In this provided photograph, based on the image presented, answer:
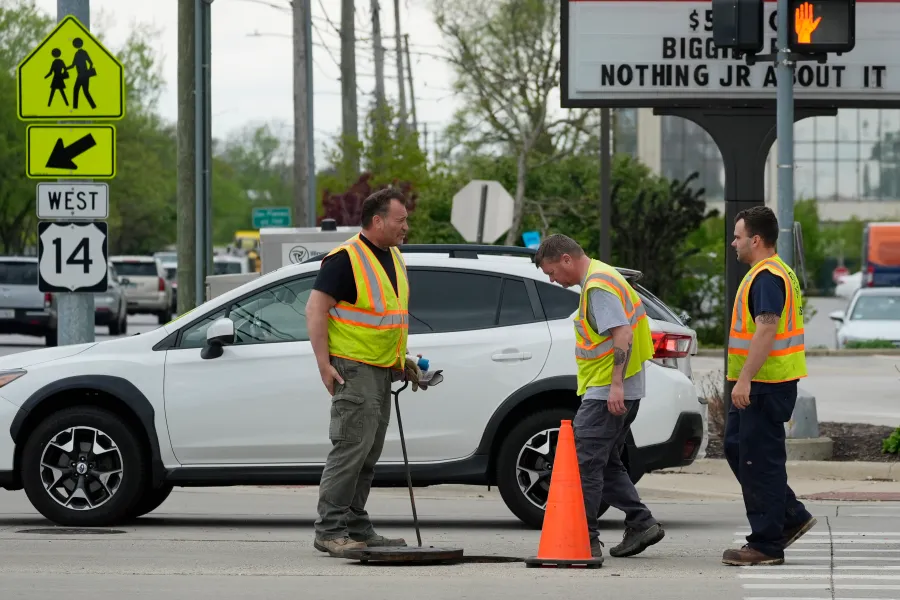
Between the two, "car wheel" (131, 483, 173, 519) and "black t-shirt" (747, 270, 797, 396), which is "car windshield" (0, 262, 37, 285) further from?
"black t-shirt" (747, 270, 797, 396)

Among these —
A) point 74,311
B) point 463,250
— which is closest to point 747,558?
point 463,250

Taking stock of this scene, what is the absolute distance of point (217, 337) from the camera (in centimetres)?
976

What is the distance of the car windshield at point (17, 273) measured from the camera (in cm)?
3127

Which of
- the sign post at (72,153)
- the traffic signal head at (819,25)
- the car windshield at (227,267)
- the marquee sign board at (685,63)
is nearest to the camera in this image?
the sign post at (72,153)

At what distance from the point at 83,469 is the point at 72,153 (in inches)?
136

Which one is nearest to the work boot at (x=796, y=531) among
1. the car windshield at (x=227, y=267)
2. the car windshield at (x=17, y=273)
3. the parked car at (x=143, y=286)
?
the car windshield at (x=17, y=273)

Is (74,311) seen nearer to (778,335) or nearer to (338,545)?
(338,545)

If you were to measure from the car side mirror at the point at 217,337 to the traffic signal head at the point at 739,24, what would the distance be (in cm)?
481

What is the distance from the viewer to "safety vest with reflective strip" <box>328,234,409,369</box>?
8477mm

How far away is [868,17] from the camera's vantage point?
14.9 meters

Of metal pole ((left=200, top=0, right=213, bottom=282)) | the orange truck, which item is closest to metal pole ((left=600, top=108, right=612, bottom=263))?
metal pole ((left=200, top=0, right=213, bottom=282))

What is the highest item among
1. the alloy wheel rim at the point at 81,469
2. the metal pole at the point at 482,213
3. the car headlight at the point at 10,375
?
the metal pole at the point at 482,213

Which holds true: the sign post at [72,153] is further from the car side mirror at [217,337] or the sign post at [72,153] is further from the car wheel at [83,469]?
the car side mirror at [217,337]

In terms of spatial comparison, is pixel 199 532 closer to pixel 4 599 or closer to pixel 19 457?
pixel 19 457
